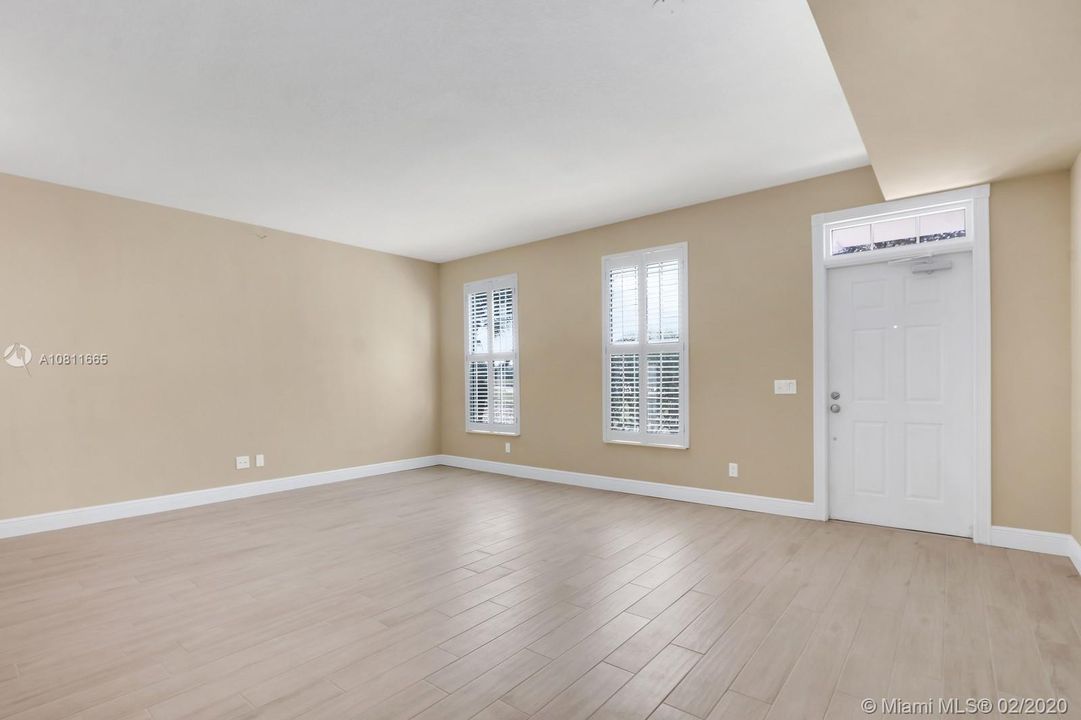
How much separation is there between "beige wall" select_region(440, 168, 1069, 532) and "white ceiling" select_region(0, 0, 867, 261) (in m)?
0.50

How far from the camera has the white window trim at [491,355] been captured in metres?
6.68

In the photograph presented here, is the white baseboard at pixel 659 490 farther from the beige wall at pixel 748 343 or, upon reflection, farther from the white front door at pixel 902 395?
the white front door at pixel 902 395

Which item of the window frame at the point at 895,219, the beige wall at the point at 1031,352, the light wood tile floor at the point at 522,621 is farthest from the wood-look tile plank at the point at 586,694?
the window frame at the point at 895,219

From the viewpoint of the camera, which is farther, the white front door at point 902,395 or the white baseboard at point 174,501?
the white baseboard at point 174,501

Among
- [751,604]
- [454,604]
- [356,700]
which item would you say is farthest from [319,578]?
[751,604]

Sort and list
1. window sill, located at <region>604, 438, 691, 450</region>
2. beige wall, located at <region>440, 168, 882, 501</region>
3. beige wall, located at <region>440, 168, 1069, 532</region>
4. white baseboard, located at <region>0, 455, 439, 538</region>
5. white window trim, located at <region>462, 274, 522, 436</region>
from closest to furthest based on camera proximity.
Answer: beige wall, located at <region>440, 168, 1069, 532</region> → white baseboard, located at <region>0, 455, 439, 538</region> → beige wall, located at <region>440, 168, 882, 501</region> → window sill, located at <region>604, 438, 691, 450</region> → white window trim, located at <region>462, 274, 522, 436</region>

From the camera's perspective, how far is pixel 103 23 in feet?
7.95

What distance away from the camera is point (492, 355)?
7.01 m

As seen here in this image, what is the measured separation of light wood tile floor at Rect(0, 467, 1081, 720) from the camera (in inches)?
81.0

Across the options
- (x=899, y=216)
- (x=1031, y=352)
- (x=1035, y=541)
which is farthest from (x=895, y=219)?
(x=1035, y=541)

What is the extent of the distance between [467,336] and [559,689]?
5590mm

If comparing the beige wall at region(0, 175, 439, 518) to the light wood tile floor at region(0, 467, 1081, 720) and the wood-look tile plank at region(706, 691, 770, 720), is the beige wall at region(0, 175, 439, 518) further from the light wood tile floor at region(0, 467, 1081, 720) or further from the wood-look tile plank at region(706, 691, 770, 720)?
the wood-look tile plank at region(706, 691, 770, 720)

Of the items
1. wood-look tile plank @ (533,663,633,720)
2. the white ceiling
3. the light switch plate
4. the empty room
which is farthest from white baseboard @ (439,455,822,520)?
wood-look tile plank @ (533,663,633,720)

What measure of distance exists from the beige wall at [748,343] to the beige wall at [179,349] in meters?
1.39
